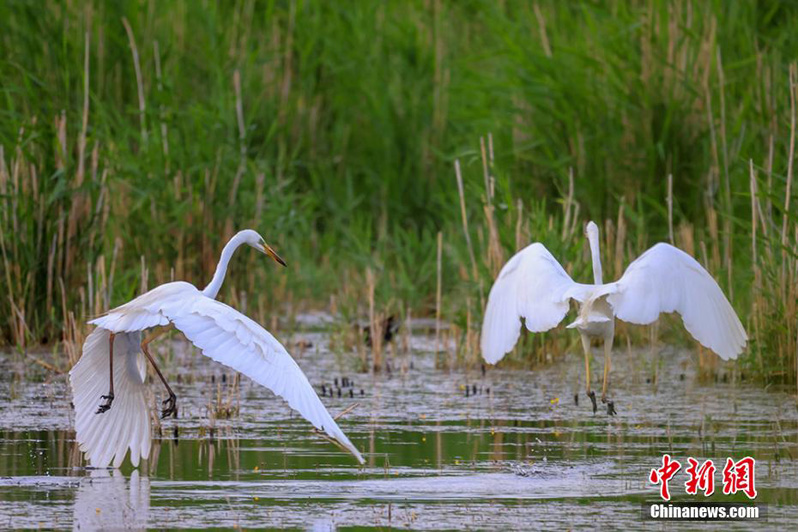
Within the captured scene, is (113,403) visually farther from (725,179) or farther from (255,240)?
(725,179)

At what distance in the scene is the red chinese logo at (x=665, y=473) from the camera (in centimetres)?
621

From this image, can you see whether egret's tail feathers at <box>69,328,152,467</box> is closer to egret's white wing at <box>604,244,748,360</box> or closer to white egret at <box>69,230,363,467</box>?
white egret at <box>69,230,363,467</box>

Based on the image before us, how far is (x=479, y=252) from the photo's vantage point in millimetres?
11562

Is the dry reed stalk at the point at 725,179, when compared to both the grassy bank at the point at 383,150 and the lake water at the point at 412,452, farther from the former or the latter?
the lake water at the point at 412,452

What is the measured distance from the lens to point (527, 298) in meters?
7.95

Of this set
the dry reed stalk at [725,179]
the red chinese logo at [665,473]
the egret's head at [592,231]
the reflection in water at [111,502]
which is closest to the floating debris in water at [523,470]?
the red chinese logo at [665,473]

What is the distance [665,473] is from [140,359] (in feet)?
8.36

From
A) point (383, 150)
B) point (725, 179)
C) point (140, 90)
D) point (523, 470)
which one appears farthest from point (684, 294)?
point (383, 150)

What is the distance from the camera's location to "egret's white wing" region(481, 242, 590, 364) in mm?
7762

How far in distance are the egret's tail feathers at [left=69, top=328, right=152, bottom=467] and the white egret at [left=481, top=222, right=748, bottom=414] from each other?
6.47 feet

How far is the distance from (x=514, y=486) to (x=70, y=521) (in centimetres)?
185

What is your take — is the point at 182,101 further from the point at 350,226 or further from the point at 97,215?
the point at 97,215

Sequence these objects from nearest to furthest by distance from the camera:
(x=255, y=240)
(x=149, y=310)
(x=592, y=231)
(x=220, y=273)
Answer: (x=149, y=310), (x=220, y=273), (x=255, y=240), (x=592, y=231)

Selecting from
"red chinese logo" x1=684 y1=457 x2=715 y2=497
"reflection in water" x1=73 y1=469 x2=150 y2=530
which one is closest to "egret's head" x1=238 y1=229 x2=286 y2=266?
"reflection in water" x1=73 y1=469 x2=150 y2=530
